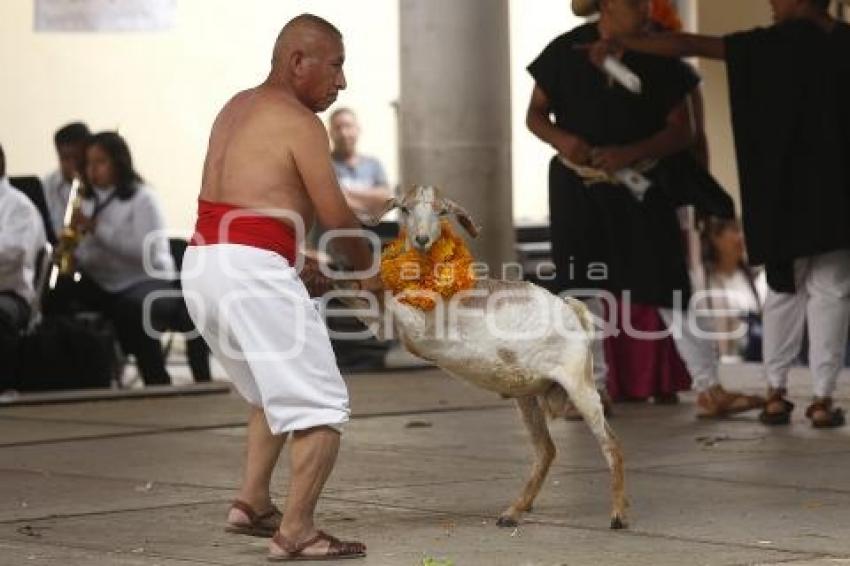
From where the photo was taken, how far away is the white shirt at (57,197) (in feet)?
47.9

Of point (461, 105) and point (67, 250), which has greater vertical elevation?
point (461, 105)

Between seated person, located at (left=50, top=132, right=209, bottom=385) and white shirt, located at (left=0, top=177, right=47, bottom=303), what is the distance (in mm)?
985

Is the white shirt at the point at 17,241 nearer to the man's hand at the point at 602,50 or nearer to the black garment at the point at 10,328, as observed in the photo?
the black garment at the point at 10,328

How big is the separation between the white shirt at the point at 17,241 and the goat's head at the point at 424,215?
5.50 metres

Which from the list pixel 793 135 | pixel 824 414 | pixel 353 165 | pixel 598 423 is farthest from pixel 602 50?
pixel 353 165

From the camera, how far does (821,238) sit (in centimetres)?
1034

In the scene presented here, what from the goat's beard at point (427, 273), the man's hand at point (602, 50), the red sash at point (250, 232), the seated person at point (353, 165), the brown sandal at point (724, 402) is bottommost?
the brown sandal at point (724, 402)

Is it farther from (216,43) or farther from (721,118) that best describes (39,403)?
(721,118)

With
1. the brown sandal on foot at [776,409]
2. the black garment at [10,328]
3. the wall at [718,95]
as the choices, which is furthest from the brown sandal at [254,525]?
the wall at [718,95]

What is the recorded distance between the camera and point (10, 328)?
12.7 m

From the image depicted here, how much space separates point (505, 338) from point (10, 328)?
5977mm

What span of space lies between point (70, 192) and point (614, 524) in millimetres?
7838

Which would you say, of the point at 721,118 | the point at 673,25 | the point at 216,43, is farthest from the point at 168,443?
the point at 721,118

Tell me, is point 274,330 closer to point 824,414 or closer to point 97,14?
point 824,414
